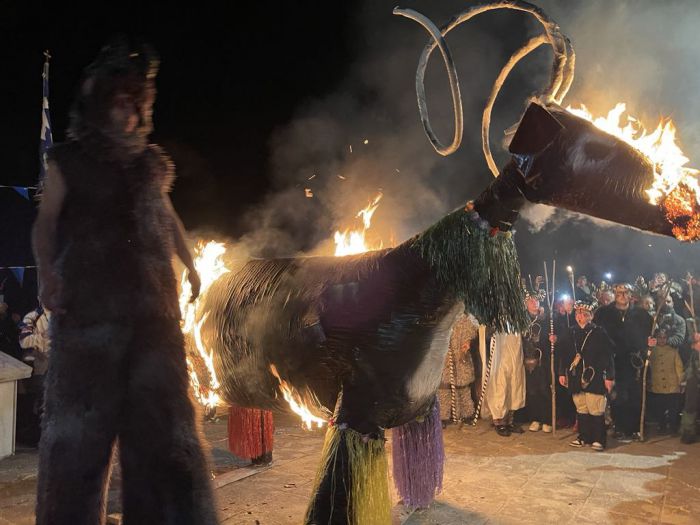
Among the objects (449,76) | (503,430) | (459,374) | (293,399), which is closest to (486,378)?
(459,374)

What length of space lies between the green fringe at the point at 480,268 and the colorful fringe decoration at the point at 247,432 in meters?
3.37

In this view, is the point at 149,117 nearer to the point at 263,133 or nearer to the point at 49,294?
the point at 49,294

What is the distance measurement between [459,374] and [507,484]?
3011 millimetres

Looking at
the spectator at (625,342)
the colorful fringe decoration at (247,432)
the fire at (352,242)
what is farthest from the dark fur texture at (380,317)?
the spectator at (625,342)

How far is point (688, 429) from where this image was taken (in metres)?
7.41

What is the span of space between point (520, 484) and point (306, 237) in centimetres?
823

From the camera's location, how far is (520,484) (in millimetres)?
Answer: 5547

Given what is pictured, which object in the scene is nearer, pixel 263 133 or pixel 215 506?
pixel 215 506

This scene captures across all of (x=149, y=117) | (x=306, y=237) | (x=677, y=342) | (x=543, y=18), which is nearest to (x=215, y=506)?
(x=149, y=117)

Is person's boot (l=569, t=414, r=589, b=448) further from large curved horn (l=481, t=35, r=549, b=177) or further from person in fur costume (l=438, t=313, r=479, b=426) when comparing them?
large curved horn (l=481, t=35, r=549, b=177)

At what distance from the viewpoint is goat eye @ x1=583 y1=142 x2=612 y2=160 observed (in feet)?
8.50

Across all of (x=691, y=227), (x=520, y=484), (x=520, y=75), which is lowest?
(x=520, y=484)

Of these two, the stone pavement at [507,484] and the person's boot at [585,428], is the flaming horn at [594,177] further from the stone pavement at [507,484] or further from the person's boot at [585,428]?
the person's boot at [585,428]

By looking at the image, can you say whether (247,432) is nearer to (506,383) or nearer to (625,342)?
(506,383)
